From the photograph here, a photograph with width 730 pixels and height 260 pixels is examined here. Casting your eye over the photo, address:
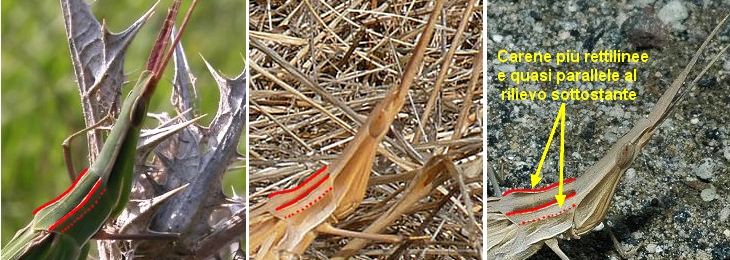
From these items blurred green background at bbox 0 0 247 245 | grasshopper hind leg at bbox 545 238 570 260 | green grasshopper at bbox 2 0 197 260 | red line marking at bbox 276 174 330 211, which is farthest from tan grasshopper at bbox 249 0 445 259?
grasshopper hind leg at bbox 545 238 570 260

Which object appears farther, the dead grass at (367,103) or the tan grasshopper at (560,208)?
the tan grasshopper at (560,208)

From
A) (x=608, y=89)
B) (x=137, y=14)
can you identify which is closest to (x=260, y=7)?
(x=137, y=14)

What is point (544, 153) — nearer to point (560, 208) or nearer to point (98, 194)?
point (560, 208)

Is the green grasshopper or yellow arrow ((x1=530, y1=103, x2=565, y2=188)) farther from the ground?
the green grasshopper

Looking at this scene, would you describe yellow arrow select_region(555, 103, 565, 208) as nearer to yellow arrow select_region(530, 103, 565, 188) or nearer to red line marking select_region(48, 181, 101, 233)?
yellow arrow select_region(530, 103, 565, 188)

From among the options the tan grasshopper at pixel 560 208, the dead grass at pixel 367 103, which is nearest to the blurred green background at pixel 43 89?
the dead grass at pixel 367 103

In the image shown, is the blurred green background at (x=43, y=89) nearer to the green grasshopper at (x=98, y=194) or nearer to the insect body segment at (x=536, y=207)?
the green grasshopper at (x=98, y=194)
